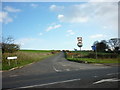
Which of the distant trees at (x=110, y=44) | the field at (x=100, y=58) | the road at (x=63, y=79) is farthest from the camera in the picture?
the distant trees at (x=110, y=44)

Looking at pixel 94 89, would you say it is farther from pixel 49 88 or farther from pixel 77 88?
pixel 49 88

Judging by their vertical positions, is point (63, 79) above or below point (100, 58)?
above

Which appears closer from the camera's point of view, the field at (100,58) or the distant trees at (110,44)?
the field at (100,58)

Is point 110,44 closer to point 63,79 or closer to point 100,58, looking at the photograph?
point 100,58

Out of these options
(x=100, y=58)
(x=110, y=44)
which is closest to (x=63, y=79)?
(x=100, y=58)

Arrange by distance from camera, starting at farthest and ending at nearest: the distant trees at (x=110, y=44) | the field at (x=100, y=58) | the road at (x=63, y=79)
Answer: the distant trees at (x=110, y=44) → the field at (x=100, y=58) → the road at (x=63, y=79)

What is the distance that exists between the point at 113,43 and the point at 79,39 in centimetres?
5588

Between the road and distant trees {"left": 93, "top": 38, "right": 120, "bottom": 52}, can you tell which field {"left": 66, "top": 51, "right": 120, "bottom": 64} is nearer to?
the road

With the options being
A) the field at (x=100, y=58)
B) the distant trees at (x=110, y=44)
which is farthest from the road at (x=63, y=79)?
the distant trees at (x=110, y=44)

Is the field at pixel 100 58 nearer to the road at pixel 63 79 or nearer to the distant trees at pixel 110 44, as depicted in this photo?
the road at pixel 63 79

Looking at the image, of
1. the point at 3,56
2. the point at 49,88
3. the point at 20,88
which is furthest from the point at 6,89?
the point at 3,56

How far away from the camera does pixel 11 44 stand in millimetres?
40844

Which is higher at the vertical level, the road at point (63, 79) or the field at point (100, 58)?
the road at point (63, 79)

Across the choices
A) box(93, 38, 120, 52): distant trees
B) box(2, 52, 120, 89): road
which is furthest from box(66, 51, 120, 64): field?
box(93, 38, 120, 52): distant trees
